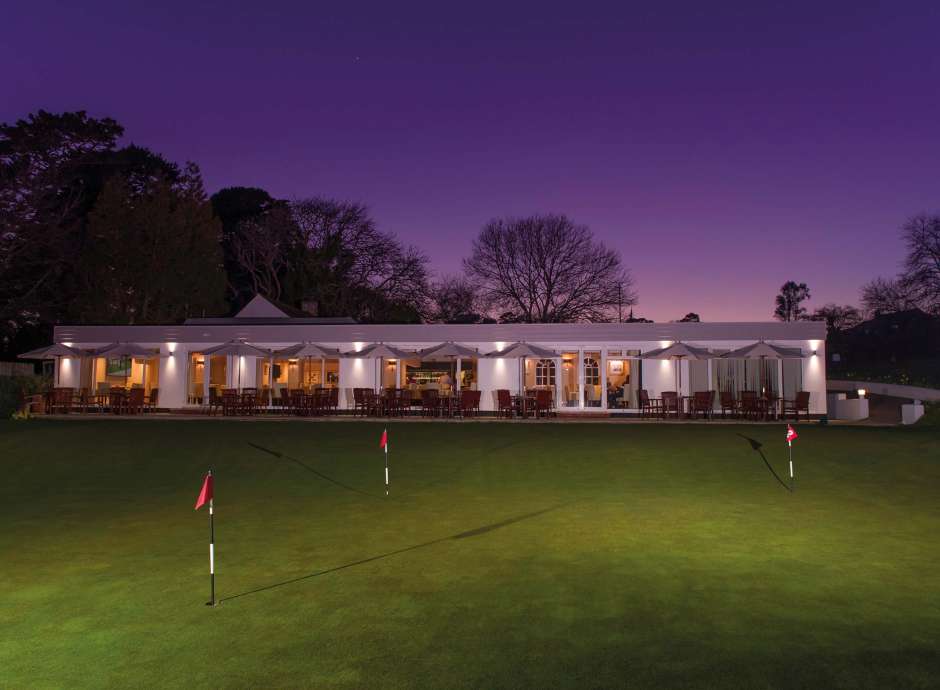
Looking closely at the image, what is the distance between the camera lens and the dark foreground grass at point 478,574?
4.45 metres

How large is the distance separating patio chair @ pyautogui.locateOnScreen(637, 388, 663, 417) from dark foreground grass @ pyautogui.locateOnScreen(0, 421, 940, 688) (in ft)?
28.9

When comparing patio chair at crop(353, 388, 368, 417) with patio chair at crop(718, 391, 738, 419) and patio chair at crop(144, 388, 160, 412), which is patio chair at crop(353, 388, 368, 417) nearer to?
patio chair at crop(144, 388, 160, 412)

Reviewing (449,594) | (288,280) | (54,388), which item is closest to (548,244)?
(288,280)

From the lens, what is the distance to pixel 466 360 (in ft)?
84.6

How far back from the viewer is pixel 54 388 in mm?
24109

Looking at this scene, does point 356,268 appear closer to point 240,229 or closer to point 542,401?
point 240,229

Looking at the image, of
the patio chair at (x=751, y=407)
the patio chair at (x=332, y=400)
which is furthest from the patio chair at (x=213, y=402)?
the patio chair at (x=751, y=407)

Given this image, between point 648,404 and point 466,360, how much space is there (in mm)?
6477

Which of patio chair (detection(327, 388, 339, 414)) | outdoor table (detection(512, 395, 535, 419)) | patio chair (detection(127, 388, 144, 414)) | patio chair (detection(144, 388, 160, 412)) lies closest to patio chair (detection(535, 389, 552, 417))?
outdoor table (detection(512, 395, 535, 419))

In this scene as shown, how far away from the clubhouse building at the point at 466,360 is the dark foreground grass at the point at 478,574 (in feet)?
33.4

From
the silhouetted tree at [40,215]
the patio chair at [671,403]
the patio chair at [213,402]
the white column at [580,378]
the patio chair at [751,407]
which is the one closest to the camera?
the patio chair at [751,407]

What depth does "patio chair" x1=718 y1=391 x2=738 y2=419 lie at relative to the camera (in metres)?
22.3

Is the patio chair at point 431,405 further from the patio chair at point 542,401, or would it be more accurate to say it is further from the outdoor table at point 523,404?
the patio chair at point 542,401

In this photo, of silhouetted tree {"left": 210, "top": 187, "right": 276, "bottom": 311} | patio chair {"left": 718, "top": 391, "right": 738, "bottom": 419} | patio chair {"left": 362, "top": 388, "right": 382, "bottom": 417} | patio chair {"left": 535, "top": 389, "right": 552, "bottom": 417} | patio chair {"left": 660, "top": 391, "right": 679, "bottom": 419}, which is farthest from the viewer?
silhouetted tree {"left": 210, "top": 187, "right": 276, "bottom": 311}
